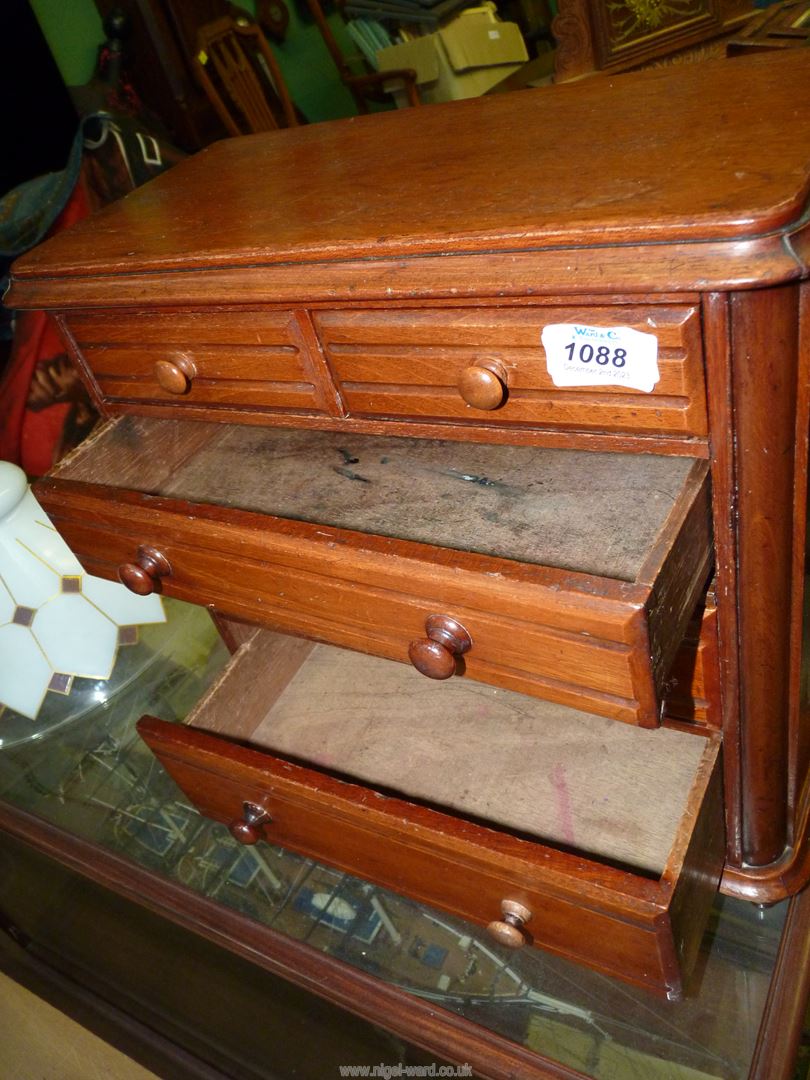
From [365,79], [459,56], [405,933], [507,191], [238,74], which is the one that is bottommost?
[405,933]

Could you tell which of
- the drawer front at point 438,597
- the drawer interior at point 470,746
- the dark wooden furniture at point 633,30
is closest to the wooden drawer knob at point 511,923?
the drawer interior at point 470,746

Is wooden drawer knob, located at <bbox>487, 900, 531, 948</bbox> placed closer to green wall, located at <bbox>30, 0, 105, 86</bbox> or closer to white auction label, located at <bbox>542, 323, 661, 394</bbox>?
white auction label, located at <bbox>542, 323, 661, 394</bbox>

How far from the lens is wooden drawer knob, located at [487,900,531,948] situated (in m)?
0.87

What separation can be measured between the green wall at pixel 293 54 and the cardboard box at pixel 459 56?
31cm

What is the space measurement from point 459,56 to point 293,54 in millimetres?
760

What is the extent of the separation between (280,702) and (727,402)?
0.81 meters

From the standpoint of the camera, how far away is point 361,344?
31.6 inches

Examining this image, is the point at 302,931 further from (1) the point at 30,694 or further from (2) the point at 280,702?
(1) the point at 30,694

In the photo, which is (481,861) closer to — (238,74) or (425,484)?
(425,484)

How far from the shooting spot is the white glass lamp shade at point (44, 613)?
4.61 ft

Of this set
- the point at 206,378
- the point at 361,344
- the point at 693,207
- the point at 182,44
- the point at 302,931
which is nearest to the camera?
the point at 693,207

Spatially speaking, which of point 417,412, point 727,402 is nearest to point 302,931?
point 417,412

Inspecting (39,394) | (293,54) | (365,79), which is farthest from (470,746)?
(293,54)

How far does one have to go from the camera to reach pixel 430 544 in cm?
78
